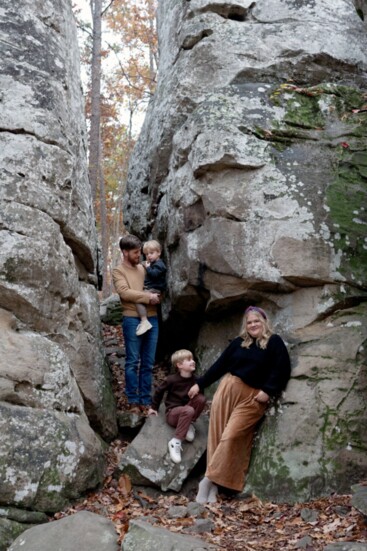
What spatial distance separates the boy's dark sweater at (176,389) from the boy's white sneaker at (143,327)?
37.7 inches

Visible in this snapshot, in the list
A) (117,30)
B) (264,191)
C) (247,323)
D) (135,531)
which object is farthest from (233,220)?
(117,30)

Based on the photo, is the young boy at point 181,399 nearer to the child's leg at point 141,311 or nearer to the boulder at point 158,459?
the boulder at point 158,459

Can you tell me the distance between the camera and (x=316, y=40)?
940cm

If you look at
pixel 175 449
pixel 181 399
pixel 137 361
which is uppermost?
pixel 137 361

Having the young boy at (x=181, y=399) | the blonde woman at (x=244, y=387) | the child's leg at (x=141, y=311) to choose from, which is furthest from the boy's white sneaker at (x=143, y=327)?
the blonde woman at (x=244, y=387)

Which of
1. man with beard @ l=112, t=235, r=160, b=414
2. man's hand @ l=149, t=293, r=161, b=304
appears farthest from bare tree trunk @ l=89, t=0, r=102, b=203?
man's hand @ l=149, t=293, r=161, b=304

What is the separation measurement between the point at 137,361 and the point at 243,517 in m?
2.73

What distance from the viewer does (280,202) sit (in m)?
7.64

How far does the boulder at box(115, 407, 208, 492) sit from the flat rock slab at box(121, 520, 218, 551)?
67.5 inches

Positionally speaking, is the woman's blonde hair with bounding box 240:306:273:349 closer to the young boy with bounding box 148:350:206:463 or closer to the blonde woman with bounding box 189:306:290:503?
the blonde woman with bounding box 189:306:290:503

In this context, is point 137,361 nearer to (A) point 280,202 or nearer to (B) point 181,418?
(B) point 181,418

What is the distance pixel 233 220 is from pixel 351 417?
2929mm

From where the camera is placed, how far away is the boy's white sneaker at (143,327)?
7.85m

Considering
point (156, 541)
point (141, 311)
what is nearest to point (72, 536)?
point (156, 541)
